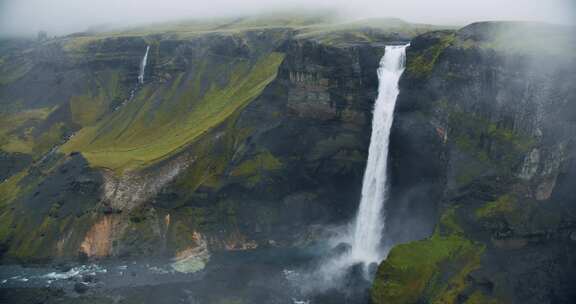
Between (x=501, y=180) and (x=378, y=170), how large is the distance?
72.6 feet

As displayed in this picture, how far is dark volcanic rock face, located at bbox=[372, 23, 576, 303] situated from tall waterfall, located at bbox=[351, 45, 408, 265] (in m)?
9.37

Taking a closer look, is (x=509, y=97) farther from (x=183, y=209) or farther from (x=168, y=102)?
(x=168, y=102)

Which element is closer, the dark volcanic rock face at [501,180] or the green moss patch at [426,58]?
the dark volcanic rock face at [501,180]

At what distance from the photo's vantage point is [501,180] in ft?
237

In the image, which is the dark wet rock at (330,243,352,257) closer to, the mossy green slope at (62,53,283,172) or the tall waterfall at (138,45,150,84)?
the mossy green slope at (62,53,283,172)

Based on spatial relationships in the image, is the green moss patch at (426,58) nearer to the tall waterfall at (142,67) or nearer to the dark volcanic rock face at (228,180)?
the dark volcanic rock face at (228,180)

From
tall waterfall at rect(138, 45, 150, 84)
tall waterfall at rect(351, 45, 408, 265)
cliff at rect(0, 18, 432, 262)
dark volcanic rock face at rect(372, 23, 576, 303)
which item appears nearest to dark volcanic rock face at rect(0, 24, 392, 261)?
cliff at rect(0, 18, 432, 262)

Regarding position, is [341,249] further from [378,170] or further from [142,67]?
[142,67]

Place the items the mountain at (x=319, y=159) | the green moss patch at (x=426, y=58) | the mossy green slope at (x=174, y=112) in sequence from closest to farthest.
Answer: the mountain at (x=319, y=159) → the green moss patch at (x=426, y=58) → the mossy green slope at (x=174, y=112)

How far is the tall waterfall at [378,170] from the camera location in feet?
292

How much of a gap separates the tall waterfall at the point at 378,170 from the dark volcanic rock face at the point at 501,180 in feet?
30.8

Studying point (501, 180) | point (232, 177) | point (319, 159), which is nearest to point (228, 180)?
point (232, 177)

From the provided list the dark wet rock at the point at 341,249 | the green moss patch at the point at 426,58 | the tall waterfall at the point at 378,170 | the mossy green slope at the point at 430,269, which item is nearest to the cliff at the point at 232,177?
the tall waterfall at the point at 378,170

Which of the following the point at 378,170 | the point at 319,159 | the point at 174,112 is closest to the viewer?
the point at 378,170
